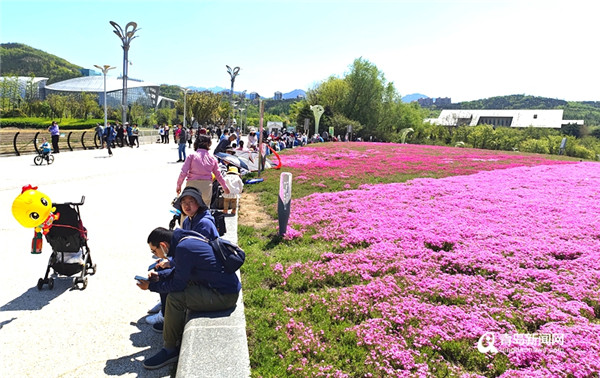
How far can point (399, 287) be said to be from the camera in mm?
5082

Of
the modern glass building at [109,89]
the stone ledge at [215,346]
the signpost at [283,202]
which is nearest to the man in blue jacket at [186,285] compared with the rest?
the stone ledge at [215,346]

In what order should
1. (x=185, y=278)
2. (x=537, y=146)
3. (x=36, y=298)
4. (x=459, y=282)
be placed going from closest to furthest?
(x=185, y=278)
(x=36, y=298)
(x=459, y=282)
(x=537, y=146)

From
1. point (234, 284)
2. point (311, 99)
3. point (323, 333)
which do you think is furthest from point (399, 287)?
point (311, 99)

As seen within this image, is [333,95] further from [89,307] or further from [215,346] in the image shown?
[215,346]

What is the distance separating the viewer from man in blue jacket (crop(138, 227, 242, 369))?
3.74 metres

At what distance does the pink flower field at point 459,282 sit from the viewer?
144 inches

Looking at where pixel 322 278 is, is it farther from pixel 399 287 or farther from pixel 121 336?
pixel 121 336

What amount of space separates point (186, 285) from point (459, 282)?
3.55m

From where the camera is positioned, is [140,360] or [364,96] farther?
[364,96]

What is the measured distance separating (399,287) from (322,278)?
3.59 feet

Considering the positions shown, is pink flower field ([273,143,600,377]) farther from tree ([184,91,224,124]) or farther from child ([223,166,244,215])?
tree ([184,91,224,124])

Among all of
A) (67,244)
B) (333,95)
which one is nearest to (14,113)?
(333,95)

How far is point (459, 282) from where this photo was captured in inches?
201

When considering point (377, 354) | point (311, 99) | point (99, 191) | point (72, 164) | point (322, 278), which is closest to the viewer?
point (377, 354)
